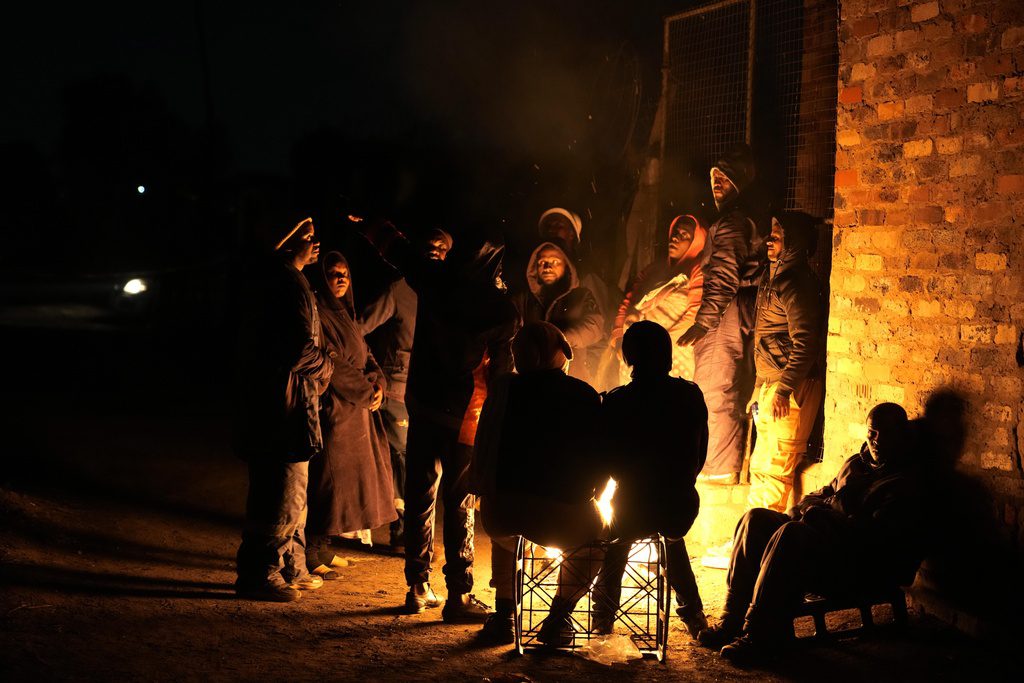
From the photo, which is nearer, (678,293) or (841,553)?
(841,553)

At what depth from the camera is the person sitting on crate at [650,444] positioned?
5.01 meters

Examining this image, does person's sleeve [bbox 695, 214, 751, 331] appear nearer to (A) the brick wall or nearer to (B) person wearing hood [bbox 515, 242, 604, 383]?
(B) person wearing hood [bbox 515, 242, 604, 383]

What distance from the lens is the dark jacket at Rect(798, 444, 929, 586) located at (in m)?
Result: 4.97

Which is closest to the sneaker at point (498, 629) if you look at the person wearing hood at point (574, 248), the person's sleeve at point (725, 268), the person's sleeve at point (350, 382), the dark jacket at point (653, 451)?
the dark jacket at point (653, 451)

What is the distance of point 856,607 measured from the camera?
5078mm

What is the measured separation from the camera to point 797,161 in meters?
8.26

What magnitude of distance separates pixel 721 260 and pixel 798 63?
213 cm

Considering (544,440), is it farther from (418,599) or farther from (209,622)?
(209,622)

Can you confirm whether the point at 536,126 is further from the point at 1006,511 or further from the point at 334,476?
the point at 1006,511

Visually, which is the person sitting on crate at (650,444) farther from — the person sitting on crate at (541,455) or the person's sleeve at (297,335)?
the person's sleeve at (297,335)

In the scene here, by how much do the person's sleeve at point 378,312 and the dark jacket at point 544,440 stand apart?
2596 millimetres

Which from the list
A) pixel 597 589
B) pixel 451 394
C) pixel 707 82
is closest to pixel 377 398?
pixel 451 394

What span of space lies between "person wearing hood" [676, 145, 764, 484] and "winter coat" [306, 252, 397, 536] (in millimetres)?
2666

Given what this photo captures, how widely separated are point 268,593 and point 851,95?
4.91 metres
